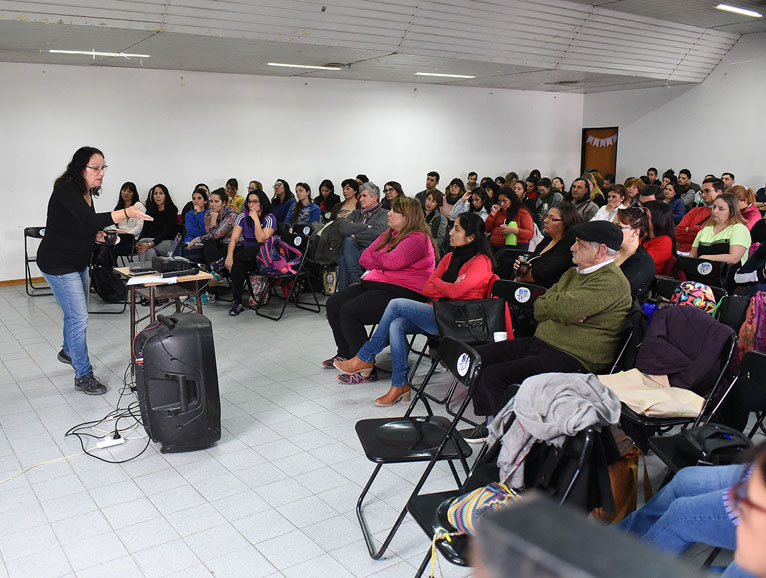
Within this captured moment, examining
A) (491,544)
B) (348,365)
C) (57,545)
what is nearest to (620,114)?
(348,365)

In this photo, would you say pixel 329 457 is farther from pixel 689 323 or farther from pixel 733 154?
pixel 733 154

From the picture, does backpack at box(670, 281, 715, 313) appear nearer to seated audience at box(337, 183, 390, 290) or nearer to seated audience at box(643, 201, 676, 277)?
seated audience at box(643, 201, 676, 277)

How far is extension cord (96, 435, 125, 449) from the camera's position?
3.73m

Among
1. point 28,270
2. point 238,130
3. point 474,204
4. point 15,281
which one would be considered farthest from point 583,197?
point 15,281

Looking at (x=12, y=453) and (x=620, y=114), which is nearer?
(x=12, y=453)

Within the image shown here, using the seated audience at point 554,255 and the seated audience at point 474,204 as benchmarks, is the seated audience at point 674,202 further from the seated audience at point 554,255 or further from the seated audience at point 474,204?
the seated audience at point 554,255

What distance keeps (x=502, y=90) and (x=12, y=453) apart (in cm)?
1227

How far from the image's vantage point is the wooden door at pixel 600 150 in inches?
581

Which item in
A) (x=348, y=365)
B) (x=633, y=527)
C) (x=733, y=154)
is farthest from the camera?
(x=733, y=154)

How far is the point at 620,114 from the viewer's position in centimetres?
1445

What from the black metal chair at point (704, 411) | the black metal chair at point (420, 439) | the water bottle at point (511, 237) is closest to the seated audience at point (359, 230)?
the water bottle at point (511, 237)

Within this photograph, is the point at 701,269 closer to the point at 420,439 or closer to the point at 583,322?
the point at 583,322

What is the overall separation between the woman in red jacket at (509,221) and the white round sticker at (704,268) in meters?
2.13

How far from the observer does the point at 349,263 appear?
6.84m
